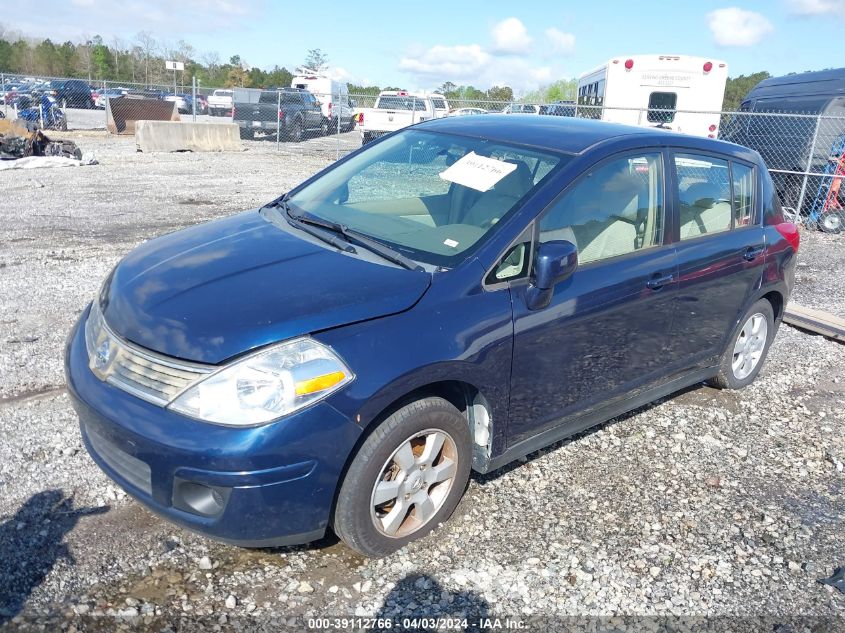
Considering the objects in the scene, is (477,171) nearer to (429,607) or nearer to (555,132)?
(555,132)

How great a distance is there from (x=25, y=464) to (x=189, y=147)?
17.2m

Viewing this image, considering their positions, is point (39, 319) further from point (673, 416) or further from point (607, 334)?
point (673, 416)

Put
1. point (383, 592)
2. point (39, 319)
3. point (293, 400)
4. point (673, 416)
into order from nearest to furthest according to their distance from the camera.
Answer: point (293, 400) → point (383, 592) → point (673, 416) → point (39, 319)

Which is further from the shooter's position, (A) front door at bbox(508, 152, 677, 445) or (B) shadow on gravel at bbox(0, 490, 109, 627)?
(A) front door at bbox(508, 152, 677, 445)

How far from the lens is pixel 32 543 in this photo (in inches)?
118

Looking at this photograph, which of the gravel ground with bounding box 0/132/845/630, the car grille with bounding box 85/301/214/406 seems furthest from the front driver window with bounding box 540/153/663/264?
the car grille with bounding box 85/301/214/406

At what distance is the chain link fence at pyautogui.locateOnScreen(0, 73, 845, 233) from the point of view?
11.6 meters

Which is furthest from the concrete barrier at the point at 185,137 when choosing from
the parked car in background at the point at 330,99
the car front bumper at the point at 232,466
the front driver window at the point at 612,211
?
the car front bumper at the point at 232,466

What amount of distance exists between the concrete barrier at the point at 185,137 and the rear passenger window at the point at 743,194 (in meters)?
16.9

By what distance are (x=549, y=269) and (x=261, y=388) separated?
138cm

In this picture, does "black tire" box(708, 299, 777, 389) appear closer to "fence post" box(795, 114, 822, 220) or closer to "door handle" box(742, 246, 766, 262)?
"door handle" box(742, 246, 766, 262)

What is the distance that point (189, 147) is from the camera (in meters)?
19.2

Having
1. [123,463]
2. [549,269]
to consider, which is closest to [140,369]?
[123,463]

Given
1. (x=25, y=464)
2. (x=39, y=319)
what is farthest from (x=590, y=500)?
(x=39, y=319)
